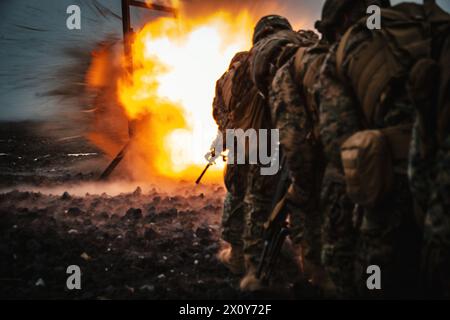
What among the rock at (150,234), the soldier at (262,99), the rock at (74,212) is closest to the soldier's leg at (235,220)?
the soldier at (262,99)

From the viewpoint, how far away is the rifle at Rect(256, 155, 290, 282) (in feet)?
14.3

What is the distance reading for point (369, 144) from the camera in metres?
2.92

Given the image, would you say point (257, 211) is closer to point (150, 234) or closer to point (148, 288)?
point (148, 288)

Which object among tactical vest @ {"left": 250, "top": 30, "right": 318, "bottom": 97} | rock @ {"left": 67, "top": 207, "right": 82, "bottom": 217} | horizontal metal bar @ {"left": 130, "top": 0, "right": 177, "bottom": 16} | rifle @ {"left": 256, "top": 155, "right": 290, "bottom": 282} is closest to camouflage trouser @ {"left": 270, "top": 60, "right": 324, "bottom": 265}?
rifle @ {"left": 256, "top": 155, "right": 290, "bottom": 282}

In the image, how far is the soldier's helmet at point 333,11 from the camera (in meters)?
3.65

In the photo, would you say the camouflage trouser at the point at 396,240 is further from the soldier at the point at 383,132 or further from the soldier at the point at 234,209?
the soldier at the point at 234,209

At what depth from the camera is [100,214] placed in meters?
8.11

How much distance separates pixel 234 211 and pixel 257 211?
0.59 metres

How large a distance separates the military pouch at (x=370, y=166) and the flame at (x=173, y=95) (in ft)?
28.5

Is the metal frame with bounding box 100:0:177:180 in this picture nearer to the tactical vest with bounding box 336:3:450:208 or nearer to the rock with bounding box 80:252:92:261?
the rock with bounding box 80:252:92:261

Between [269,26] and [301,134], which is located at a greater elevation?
[269,26]

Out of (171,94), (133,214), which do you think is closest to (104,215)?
(133,214)

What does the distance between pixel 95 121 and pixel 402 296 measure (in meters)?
10.1
